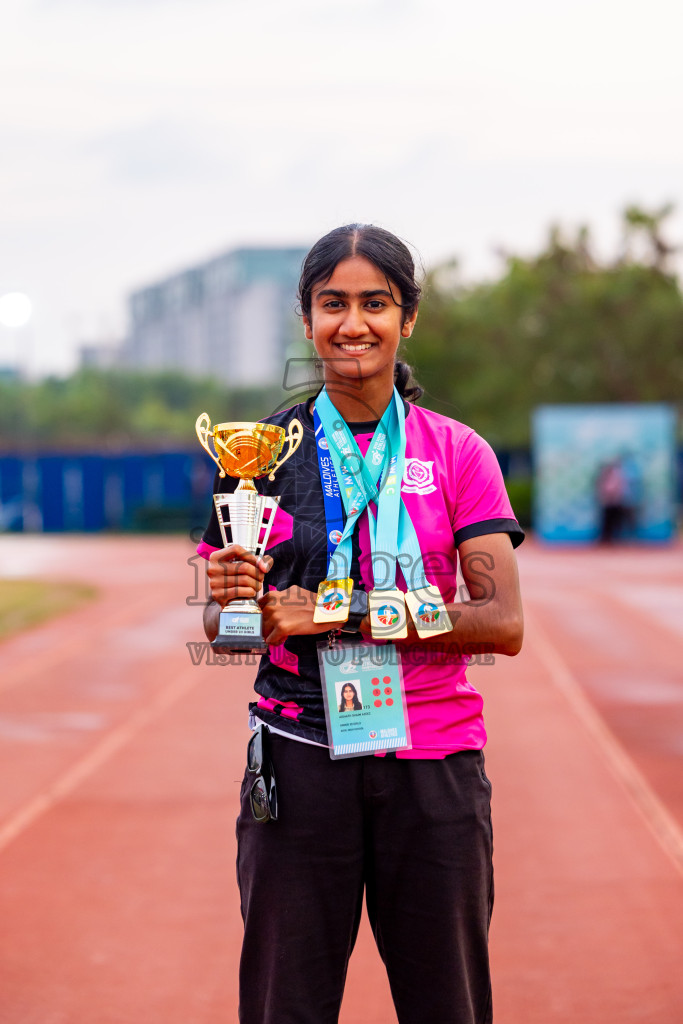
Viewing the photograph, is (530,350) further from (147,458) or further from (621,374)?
(147,458)

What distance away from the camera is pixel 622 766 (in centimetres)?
633

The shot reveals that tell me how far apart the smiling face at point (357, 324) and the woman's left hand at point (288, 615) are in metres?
0.41

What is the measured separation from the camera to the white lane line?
5121mm

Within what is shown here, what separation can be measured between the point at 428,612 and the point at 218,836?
347 cm

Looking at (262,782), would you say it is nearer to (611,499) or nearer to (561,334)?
(611,499)

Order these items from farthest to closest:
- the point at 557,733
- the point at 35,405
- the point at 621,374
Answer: the point at 35,405, the point at 621,374, the point at 557,733

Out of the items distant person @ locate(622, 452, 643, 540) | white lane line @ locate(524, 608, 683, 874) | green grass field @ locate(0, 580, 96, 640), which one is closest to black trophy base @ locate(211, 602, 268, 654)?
white lane line @ locate(524, 608, 683, 874)

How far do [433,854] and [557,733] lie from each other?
5.27 meters

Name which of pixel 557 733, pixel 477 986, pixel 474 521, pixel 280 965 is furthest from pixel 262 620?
pixel 557 733

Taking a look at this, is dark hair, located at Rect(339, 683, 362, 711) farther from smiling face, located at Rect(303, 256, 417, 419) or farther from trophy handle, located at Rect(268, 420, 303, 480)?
smiling face, located at Rect(303, 256, 417, 419)

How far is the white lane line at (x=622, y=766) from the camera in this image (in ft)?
16.8

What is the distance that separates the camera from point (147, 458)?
3083cm

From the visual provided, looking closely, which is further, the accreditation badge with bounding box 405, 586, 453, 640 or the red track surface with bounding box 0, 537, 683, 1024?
the red track surface with bounding box 0, 537, 683, 1024

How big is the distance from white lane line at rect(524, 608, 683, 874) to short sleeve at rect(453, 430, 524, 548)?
3.21 m
